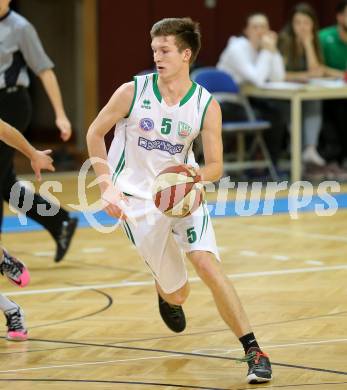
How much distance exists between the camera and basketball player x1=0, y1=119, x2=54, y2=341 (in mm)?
5746

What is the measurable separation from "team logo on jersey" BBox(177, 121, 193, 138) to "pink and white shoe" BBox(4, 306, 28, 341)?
1.38 metres

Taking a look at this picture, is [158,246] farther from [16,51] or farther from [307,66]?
[307,66]

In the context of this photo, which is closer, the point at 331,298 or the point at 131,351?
the point at 131,351

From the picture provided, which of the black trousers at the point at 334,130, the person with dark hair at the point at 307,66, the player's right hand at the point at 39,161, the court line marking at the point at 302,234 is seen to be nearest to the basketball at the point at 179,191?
the player's right hand at the point at 39,161

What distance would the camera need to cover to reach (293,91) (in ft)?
41.0

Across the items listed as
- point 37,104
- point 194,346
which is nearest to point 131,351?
point 194,346

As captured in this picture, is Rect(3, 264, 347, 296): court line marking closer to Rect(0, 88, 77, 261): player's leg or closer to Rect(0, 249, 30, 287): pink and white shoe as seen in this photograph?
Rect(0, 88, 77, 261): player's leg

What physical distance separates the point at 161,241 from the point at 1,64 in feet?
8.93

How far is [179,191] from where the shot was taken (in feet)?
17.5

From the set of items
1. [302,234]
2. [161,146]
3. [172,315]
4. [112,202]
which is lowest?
[302,234]

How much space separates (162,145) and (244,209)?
561cm

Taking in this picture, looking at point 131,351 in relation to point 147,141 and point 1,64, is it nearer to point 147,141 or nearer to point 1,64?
point 147,141

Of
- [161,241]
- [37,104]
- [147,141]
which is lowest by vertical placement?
[37,104]

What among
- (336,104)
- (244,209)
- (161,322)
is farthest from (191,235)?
(336,104)
